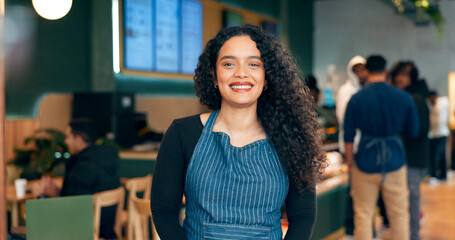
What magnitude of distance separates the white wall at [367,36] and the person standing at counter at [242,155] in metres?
4.30

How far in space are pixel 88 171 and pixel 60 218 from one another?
114 cm

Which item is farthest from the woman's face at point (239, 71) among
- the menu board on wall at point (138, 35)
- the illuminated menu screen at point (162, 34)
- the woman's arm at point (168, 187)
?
the menu board on wall at point (138, 35)

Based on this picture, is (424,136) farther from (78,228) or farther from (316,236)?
(78,228)

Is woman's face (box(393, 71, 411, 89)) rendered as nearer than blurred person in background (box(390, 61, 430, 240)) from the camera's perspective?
No

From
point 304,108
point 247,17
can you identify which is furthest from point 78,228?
point 247,17

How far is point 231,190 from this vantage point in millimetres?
1504

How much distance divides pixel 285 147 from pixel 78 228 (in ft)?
4.44

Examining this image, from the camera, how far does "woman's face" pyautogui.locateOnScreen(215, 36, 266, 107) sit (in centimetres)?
151

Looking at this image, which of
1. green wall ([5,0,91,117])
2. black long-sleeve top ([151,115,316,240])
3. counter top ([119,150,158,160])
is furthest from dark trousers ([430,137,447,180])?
black long-sleeve top ([151,115,316,240])

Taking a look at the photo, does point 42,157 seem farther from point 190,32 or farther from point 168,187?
point 168,187

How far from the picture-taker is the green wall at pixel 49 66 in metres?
5.40

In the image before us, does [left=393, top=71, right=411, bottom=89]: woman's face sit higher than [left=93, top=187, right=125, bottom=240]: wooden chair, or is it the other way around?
[left=393, top=71, right=411, bottom=89]: woman's face

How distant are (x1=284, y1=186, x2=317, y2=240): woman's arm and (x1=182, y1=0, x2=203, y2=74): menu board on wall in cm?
582

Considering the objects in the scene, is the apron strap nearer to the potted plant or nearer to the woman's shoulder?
the woman's shoulder
